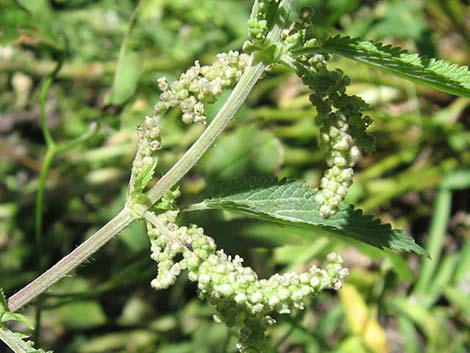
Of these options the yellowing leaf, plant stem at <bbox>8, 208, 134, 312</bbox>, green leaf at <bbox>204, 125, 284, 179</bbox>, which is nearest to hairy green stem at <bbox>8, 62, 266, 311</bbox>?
plant stem at <bbox>8, 208, 134, 312</bbox>

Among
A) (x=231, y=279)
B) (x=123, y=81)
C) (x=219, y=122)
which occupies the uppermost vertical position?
(x=123, y=81)

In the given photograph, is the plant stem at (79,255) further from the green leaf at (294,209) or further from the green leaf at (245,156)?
the green leaf at (245,156)

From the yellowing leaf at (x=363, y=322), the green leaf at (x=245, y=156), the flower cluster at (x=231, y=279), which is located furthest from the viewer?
the yellowing leaf at (x=363, y=322)

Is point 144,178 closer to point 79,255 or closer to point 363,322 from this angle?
point 79,255

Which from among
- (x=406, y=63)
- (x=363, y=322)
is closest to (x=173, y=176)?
(x=406, y=63)

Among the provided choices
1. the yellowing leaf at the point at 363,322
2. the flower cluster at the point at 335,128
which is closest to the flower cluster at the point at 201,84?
the flower cluster at the point at 335,128

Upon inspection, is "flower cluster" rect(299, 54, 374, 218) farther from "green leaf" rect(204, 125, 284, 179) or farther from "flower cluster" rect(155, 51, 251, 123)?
"green leaf" rect(204, 125, 284, 179)
